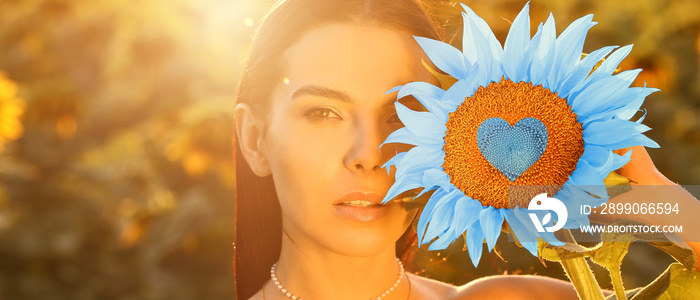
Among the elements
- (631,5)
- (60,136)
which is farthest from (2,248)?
(631,5)

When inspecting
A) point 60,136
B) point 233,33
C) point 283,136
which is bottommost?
point 60,136

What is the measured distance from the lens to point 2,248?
8414 mm

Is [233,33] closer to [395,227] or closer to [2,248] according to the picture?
[2,248]

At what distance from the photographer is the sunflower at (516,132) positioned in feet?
3.94

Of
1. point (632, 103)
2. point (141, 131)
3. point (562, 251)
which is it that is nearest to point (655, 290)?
point (562, 251)

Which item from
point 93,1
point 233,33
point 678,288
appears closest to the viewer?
point 678,288

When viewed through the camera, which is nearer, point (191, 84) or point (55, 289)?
point (191, 84)

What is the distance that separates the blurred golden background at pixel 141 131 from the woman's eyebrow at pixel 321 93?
320 cm

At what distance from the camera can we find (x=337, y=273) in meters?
2.00

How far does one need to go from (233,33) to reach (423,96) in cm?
608

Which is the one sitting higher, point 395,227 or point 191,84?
point 395,227

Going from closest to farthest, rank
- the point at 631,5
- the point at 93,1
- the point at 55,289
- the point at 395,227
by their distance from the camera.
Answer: the point at 395,227
the point at 631,5
the point at 55,289
the point at 93,1

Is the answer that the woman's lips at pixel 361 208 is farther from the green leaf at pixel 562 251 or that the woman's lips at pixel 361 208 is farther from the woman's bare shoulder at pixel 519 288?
the woman's bare shoulder at pixel 519 288

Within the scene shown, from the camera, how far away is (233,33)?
7125 mm
